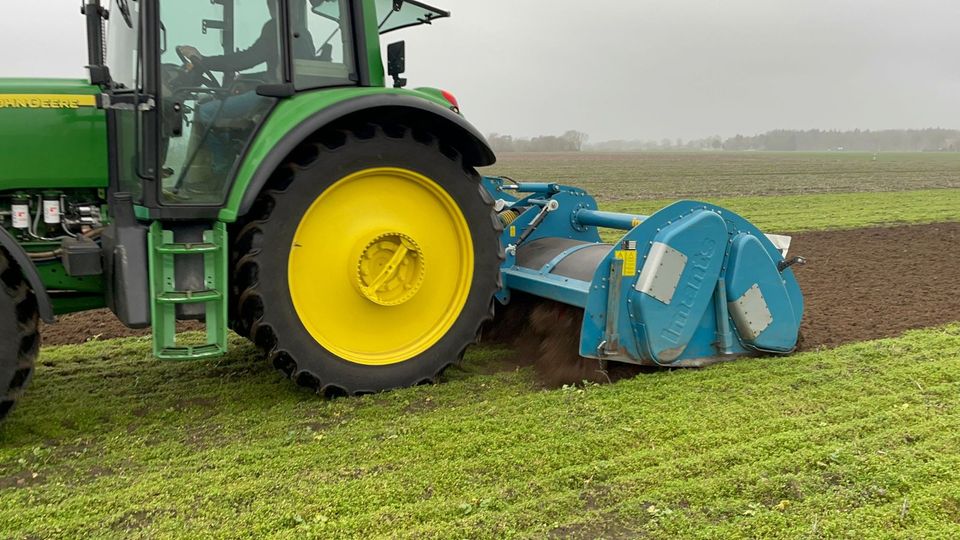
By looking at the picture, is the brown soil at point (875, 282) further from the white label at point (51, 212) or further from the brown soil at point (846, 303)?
the white label at point (51, 212)

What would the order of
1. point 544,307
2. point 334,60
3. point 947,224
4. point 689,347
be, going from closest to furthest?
1. point 334,60
2. point 689,347
3. point 544,307
4. point 947,224

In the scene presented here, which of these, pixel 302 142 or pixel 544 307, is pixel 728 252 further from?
pixel 302 142

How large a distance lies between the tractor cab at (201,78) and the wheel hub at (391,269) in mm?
846

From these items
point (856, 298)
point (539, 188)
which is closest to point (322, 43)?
point (539, 188)

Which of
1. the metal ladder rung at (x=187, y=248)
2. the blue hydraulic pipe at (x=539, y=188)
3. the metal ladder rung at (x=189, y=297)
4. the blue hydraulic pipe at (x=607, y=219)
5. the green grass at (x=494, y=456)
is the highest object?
the blue hydraulic pipe at (x=539, y=188)

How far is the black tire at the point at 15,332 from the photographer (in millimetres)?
3348

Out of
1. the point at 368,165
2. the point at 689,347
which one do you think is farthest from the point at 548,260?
the point at 368,165

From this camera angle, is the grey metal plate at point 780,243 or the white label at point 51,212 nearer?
the white label at point 51,212

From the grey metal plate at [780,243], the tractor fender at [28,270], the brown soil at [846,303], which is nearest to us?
the tractor fender at [28,270]

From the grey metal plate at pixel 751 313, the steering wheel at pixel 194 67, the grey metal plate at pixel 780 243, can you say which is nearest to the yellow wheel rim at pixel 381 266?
the steering wheel at pixel 194 67

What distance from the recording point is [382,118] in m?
4.08

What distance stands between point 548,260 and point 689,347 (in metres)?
1.17

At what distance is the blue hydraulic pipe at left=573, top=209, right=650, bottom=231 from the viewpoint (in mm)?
5230

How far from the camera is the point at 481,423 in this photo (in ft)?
12.5
